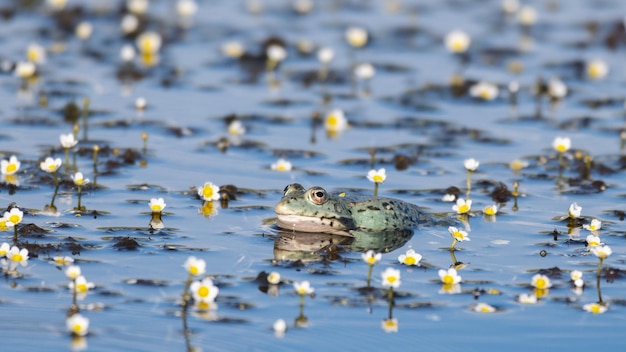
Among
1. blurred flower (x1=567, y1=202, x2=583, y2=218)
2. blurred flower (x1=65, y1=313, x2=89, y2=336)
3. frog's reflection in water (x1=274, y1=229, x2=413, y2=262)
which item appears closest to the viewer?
blurred flower (x1=65, y1=313, x2=89, y2=336)

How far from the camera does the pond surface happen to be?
777 cm

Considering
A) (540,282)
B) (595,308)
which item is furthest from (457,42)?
(595,308)

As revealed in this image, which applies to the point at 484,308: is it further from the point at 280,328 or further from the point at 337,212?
the point at 337,212

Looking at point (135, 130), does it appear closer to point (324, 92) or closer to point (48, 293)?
point (324, 92)

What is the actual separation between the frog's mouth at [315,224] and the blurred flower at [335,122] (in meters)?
4.17

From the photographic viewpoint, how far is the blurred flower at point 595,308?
317 inches

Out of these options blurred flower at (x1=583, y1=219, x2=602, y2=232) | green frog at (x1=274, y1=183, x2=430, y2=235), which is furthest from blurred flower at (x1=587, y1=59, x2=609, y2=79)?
green frog at (x1=274, y1=183, x2=430, y2=235)

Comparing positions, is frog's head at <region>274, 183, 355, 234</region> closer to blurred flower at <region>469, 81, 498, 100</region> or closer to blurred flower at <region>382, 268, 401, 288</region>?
blurred flower at <region>382, 268, 401, 288</region>

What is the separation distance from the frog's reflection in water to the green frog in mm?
57

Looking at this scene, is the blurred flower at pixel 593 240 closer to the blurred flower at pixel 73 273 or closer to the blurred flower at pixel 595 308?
the blurred flower at pixel 595 308

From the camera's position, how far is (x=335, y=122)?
1393 cm

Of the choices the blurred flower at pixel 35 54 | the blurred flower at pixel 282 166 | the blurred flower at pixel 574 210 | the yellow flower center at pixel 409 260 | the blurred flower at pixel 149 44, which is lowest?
the yellow flower center at pixel 409 260

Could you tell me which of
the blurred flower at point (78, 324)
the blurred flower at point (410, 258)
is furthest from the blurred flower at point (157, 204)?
the blurred flower at point (78, 324)

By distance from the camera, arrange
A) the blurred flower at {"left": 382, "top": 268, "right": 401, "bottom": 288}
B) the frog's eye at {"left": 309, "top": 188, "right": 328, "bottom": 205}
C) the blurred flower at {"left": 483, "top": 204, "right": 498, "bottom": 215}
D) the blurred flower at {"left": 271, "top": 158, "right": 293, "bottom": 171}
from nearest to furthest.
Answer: the blurred flower at {"left": 382, "top": 268, "right": 401, "bottom": 288}, the frog's eye at {"left": 309, "top": 188, "right": 328, "bottom": 205}, the blurred flower at {"left": 483, "top": 204, "right": 498, "bottom": 215}, the blurred flower at {"left": 271, "top": 158, "right": 293, "bottom": 171}
